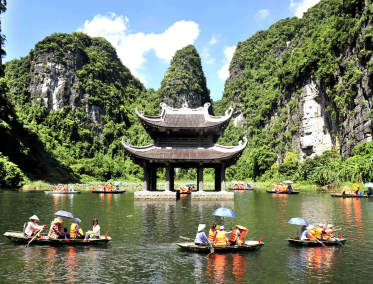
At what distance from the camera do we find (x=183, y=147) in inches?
1212

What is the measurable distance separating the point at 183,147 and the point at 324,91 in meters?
34.4

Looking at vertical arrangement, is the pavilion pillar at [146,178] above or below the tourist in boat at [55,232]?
above

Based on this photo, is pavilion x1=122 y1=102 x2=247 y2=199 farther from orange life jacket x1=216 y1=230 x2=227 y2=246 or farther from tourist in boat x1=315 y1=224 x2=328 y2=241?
orange life jacket x1=216 y1=230 x2=227 y2=246

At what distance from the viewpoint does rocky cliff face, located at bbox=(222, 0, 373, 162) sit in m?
42.4

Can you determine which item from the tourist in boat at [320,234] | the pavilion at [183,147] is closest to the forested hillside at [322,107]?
the pavilion at [183,147]

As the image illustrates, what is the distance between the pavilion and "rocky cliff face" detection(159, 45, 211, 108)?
80.4 m

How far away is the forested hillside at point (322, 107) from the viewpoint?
135ft

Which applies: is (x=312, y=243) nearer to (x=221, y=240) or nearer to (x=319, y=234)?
(x=319, y=234)


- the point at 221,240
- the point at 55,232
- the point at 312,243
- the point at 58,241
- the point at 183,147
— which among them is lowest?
the point at 312,243

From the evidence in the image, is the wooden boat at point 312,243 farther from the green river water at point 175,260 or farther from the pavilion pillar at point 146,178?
the pavilion pillar at point 146,178

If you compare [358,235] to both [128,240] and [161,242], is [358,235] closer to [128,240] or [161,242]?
[161,242]

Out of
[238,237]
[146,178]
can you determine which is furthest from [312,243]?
[146,178]

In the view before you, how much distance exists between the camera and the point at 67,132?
91.0 metres

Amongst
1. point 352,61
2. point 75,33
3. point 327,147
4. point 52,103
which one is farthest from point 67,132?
point 352,61
